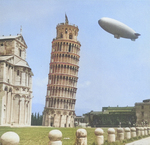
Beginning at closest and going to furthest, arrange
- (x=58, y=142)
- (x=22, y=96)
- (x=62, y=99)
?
1. (x=58, y=142)
2. (x=22, y=96)
3. (x=62, y=99)

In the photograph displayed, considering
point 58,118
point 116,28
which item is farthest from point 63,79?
point 116,28

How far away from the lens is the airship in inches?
1213

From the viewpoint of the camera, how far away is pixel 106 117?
233 feet

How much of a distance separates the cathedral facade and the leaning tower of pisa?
17.4 metres

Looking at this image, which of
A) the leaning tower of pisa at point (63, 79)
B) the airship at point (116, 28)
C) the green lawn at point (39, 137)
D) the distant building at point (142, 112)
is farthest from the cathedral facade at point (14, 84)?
the distant building at point (142, 112)

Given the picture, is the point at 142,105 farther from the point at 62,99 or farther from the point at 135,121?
the point at 62,99

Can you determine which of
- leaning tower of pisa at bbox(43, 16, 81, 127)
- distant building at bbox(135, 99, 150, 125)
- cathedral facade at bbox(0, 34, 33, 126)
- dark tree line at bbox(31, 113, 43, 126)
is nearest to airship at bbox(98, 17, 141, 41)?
cathedral facade at bbox(0, 34, 33, 126)

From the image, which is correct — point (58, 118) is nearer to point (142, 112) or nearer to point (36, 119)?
point (36, 119)

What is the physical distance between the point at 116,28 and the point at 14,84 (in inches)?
904

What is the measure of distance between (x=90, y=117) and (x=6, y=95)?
3782 cm

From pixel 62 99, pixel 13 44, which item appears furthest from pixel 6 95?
pixel 62 99

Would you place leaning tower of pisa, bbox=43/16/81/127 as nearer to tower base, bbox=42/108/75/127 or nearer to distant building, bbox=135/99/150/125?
tower base, bbox=42/108/75/127

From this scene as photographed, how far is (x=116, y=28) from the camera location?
102 ft

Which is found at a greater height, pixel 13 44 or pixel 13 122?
pixel 13 44
